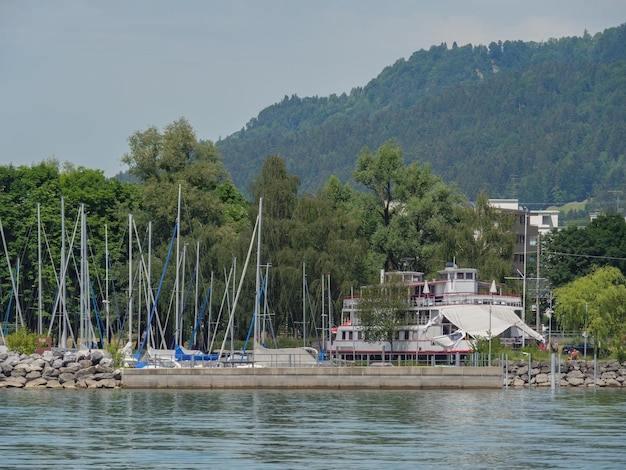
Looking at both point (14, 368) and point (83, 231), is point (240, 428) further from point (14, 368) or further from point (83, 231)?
point (83, 231)

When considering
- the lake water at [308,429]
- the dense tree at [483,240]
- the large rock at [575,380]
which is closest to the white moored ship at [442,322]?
the large rock at [575,380]

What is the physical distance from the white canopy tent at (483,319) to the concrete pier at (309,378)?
57.9ft

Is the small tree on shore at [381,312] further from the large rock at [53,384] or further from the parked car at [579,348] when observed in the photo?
the large rock at [53,384]

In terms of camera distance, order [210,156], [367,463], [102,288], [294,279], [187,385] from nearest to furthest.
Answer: [367,463] < [187,385] < [294,279] < [102,288] < [210,156]

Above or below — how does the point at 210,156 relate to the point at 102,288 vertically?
above

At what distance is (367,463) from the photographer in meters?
42.4

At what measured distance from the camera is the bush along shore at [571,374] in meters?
85.7

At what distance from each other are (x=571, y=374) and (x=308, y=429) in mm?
38886

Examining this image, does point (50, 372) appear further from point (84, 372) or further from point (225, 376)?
point (225, 376)

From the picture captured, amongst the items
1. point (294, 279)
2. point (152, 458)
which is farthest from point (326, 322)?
point (152, 458)

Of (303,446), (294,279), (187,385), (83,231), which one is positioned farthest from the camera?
(294,279)

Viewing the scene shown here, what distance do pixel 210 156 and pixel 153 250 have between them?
13.1 meters

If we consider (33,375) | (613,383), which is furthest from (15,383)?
(613,383)

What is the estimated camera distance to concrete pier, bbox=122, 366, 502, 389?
73562 millimetres
